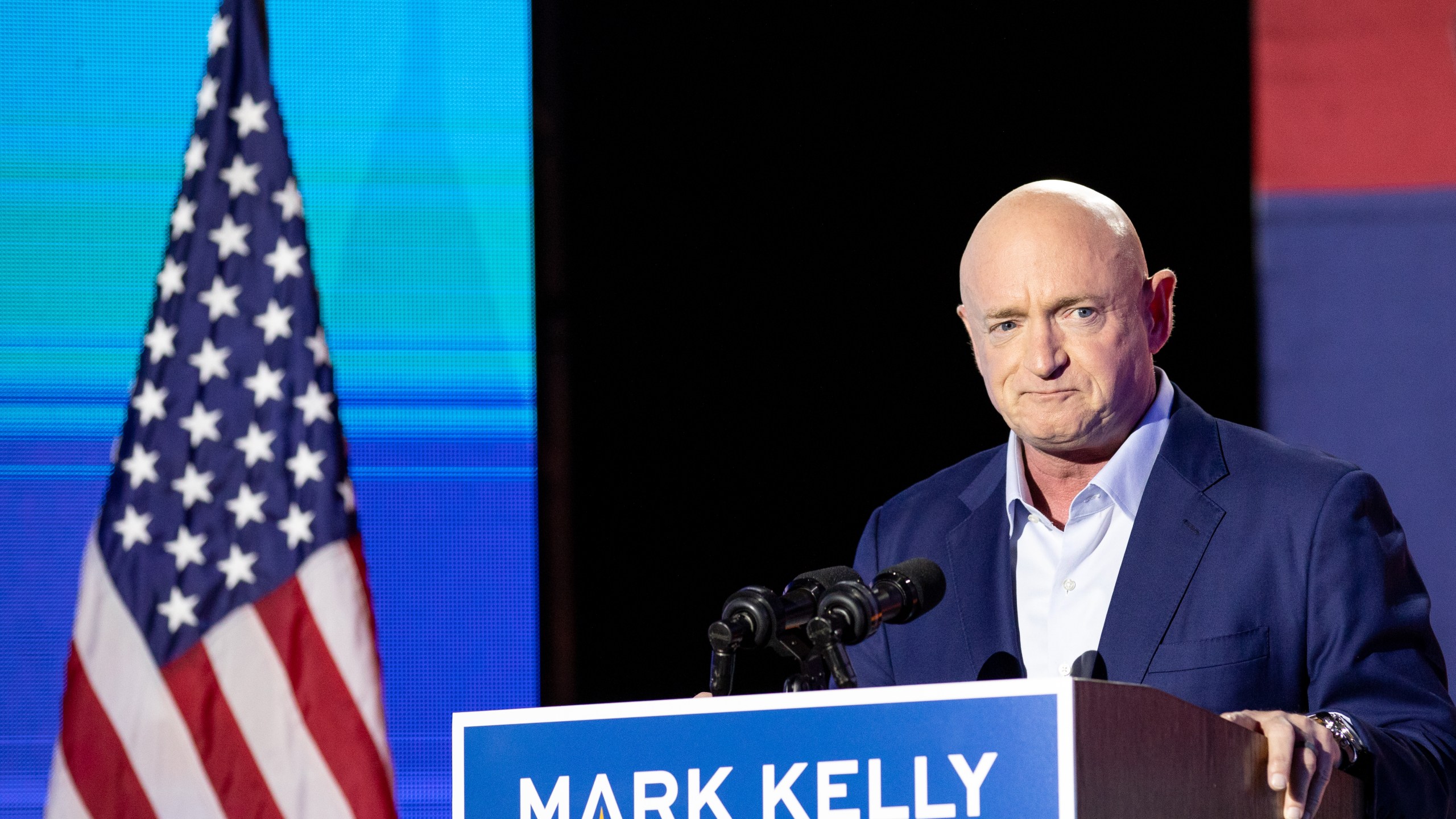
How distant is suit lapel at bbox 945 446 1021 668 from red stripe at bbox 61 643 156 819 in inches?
87.0

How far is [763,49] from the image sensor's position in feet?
12.9

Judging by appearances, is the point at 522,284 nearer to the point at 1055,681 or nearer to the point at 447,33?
the point at 447,33

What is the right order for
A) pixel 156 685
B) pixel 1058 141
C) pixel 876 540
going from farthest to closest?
pixel 1058 141 < pixel 156 685 < pixel 876 540

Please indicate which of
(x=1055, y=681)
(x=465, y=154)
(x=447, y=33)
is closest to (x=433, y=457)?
(x=465, y=154)

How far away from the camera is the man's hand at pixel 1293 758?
1.43 m

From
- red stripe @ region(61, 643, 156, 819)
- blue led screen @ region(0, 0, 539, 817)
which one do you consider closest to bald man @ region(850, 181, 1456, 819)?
blue led screen @ region(0, 0, 539, 817)

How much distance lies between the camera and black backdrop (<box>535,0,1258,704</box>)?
3.81 m

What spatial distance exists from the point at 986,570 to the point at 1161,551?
0.91 feet

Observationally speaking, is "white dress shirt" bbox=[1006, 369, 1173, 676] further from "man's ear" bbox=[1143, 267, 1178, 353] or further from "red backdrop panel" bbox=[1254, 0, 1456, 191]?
"red backdrop panel" bbox=[1254, 0, 1456, 191]

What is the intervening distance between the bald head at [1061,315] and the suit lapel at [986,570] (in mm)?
164

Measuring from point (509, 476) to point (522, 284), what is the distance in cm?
50

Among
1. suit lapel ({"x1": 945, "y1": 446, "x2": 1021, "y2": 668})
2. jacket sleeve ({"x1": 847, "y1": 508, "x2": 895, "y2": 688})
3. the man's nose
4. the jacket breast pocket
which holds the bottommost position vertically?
jacket sleeve ({"x1": 847, "y1": 508, "x2": 895, "y2": 688})

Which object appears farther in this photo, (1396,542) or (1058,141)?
(1058,141)

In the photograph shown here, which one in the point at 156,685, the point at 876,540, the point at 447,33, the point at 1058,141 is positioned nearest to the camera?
the point at 876,540
